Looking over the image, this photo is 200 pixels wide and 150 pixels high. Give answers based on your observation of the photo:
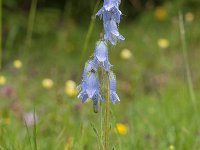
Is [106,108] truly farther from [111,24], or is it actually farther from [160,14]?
[160,14]

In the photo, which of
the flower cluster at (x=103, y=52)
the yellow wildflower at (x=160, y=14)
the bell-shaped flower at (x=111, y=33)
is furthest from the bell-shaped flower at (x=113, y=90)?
the yellow wildflower at (x=160, y=14)

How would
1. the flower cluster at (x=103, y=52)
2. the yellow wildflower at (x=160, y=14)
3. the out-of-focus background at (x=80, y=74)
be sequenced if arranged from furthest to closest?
the yellow wildflower at (x=160, y=14) → the out-of-focus background at (x=80, y=74) → the flower cluster at (x=103, y=52)

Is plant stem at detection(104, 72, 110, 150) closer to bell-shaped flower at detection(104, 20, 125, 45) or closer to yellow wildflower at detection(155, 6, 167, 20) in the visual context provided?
bell-shaped flower at detection(104, 20, 125, 45)

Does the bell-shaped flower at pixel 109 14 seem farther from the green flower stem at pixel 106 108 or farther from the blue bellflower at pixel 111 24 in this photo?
the green flower stem at pixel 106 108

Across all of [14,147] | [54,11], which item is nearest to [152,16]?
[54,11]

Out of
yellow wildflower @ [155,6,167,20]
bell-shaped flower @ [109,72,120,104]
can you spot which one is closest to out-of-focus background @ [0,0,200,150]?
yellow wildflower @ [155,6,167,20]

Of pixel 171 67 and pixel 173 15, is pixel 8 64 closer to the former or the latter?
pixel 171 67
